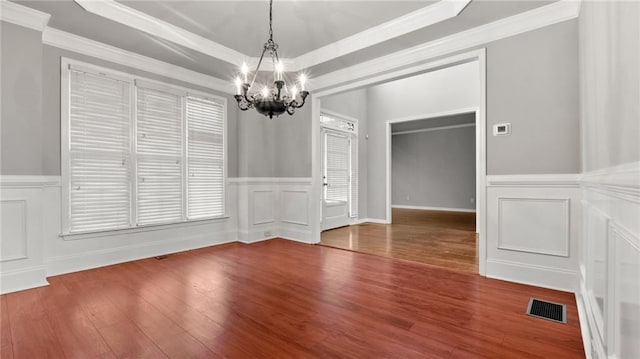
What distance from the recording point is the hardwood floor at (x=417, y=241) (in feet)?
12.5

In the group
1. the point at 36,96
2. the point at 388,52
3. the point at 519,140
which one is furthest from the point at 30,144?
the point at 519,140

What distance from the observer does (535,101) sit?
9.52 feet

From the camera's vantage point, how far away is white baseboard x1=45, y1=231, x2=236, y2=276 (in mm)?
3234

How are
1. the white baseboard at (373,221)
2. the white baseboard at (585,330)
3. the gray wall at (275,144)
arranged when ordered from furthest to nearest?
the white baseboard at (373,221) < the gray wall at (275,144) < the white baseboard at (585,330)

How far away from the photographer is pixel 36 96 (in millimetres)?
2945

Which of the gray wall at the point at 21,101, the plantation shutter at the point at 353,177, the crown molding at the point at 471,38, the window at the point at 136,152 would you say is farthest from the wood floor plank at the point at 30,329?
the plantation shutter at the point at 353,177

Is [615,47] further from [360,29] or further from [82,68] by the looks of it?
[82,68]

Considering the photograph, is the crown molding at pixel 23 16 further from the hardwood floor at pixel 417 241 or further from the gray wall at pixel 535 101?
the gray wall at pixel 535 101

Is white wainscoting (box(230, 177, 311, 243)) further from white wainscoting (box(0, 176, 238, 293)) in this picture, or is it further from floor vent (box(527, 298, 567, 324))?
floor vent (box(527, 298, 567, 324))

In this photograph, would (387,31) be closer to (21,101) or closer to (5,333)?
(21,101)

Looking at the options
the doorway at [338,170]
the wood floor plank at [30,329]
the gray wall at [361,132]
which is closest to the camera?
the wood floor plank at [30,329]

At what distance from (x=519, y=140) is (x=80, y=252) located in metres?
5.18

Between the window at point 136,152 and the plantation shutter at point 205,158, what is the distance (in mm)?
16

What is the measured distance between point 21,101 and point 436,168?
33.6ft
